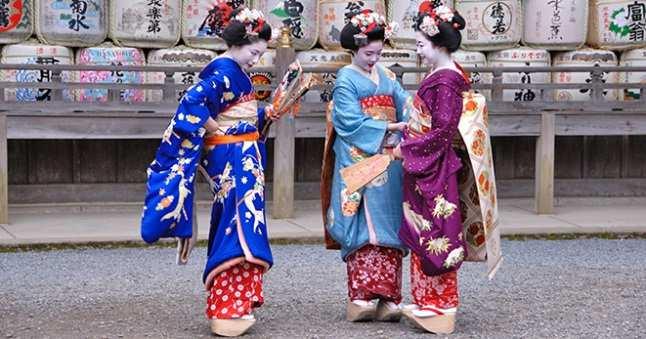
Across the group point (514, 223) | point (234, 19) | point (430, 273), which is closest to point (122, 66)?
point (514, 223)

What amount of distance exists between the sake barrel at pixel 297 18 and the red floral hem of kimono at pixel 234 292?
564cm

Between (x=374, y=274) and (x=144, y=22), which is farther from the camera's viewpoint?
(x=144, y=22)

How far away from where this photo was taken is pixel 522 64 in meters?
12.3

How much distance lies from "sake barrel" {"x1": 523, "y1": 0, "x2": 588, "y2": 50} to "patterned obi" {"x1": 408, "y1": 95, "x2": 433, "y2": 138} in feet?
20.7

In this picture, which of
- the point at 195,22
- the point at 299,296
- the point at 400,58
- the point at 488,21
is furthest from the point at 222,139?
the point at 488,21

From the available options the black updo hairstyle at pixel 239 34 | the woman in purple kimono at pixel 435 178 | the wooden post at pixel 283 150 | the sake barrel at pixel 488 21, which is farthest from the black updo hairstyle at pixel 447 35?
the sake barrel at pixel 488 21

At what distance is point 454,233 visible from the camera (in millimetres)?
6289

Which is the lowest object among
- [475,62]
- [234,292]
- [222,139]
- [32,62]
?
[234,292]

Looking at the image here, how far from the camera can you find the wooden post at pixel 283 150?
1077 cm

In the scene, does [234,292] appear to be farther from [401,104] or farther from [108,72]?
[108,72]

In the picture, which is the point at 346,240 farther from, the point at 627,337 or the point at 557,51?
the point at 557,51

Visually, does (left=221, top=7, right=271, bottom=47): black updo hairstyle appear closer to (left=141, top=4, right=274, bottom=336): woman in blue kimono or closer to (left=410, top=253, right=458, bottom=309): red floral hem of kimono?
(left=141, top=4, right=274, bottom=336): woman in blue kimono

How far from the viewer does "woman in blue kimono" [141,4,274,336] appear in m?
6.20

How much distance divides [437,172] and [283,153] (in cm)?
459
